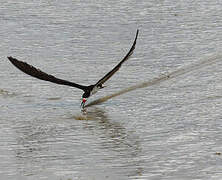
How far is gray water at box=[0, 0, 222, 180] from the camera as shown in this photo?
6.56m

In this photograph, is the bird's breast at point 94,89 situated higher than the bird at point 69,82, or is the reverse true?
the bird at point 69,82

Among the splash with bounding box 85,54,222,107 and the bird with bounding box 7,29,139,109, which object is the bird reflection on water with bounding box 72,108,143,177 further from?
the splash with bounding box 85,54,222,107

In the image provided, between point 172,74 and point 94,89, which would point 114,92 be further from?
point 172,74

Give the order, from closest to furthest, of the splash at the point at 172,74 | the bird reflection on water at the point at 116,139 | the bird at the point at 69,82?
the bird reflection on water at the point at 116,139
the bird at the point at 69,82
the splash at the point at 172,74

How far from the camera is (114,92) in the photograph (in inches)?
360

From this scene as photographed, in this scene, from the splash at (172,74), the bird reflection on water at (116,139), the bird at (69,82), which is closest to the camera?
the bird reflection on water at (116,139)

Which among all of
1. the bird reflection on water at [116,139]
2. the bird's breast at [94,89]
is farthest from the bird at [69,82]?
the bird reflection on water at [116,139]

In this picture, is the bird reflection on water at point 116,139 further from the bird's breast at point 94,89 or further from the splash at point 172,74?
the splash at point 172,74

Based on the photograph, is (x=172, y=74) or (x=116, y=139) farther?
(x=172, y=74)

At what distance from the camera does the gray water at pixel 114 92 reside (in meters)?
6.56

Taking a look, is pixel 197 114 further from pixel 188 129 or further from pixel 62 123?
pixel 62 123

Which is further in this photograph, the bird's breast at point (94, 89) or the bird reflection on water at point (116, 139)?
the bird's breast at point (94, 89)

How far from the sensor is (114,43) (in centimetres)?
1132

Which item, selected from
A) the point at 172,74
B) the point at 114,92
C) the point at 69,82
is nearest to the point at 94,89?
the point at 69,82
